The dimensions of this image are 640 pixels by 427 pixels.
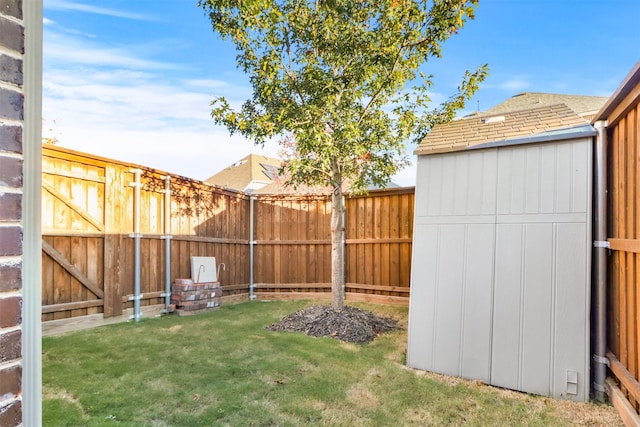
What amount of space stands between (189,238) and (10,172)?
5.25 metres

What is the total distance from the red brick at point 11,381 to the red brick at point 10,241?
29cm

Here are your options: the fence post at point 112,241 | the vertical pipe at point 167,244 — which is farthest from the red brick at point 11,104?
the vertical pipe at point 167,244

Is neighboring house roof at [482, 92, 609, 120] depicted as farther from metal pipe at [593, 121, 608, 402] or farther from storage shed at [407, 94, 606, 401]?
metal pipe at [593, 121, 608, 402]

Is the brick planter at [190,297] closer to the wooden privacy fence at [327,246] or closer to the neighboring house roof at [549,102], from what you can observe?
the wooden privacy fence at [327,246]

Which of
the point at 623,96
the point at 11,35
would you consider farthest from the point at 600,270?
the point at 11,35

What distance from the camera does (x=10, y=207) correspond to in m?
0.90

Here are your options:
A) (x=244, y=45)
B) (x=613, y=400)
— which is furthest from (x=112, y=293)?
(x=613, y=400)

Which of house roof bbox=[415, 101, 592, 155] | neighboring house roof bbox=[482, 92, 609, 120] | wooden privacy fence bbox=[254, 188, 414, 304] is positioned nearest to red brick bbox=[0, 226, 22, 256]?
house roof bbox=[415, 101, 592, 155]

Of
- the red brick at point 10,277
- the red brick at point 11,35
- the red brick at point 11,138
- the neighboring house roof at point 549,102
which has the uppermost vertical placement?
the neighboring house roof at point 549,102

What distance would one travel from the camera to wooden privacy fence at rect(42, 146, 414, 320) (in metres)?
4.33

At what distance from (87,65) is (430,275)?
6557mm

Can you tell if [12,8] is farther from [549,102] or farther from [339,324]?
[549,102]

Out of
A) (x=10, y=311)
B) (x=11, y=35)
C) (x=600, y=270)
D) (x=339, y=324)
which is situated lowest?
(x=339, y=324)

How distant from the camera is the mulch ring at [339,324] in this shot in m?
4.29
